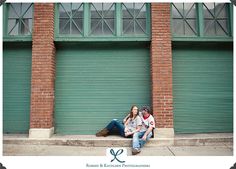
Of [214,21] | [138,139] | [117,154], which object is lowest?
[117,154]

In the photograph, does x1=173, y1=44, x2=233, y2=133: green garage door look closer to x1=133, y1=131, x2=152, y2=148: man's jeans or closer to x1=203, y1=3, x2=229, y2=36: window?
x1=203, y1=3, x2=229, y2=36: window

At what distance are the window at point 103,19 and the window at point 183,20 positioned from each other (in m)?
1.78

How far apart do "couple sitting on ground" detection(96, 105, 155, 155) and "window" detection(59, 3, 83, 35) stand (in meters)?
2.80

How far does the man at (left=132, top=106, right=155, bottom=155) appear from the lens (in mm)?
6750

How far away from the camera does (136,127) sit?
23.7ft

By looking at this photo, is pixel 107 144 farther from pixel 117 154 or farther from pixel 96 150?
pixel 117 154

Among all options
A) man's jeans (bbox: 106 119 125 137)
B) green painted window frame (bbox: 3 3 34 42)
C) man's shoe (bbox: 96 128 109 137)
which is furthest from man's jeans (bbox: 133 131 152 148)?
green painted window frame (bbox: 3 3 34 42)

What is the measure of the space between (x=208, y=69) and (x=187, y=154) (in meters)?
2.78

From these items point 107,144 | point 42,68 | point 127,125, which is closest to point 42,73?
point 42,68

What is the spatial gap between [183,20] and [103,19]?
2.31 metres

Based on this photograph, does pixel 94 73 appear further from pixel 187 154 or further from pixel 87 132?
pixel 187 154

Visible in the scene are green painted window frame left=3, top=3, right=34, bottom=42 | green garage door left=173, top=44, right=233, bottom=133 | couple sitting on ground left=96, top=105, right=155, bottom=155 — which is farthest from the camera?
green garage door left=173, top=44, right=233, bottom=133

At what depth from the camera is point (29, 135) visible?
7453 millimetres

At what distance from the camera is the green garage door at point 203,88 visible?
8.01 metres
